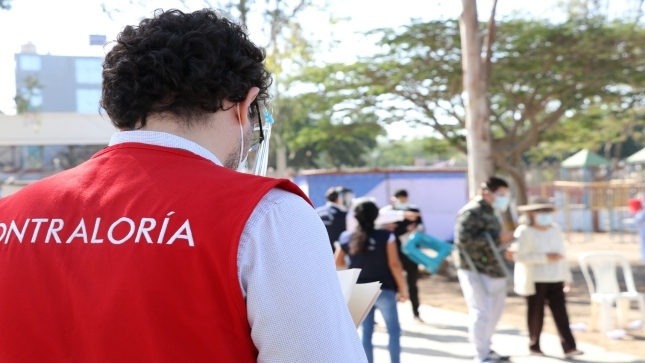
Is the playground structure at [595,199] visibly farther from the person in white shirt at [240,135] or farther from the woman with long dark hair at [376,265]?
the person in white shirt at [240,135]

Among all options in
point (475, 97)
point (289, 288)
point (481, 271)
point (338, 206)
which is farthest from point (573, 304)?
point (289, 288)

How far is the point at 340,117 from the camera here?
19.6m

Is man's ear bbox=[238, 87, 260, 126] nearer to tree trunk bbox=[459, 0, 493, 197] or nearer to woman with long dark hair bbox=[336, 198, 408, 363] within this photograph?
woman with long dark hair bbox=[336, 198, 408, 363]

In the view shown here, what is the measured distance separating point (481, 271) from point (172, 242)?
656 centimetres

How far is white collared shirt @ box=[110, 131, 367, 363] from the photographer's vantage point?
51.3 inches

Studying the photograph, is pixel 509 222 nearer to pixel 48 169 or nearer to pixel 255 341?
pixel 48 169

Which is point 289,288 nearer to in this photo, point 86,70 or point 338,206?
point 86,70

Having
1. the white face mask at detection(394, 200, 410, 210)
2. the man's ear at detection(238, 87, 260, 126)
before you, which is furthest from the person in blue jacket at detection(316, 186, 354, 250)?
the man's ear at detection(238, 87, 260, 126)

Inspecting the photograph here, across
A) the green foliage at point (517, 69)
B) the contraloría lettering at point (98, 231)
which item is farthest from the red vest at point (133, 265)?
the green foliage at point (517, 69)

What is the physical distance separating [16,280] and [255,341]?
0.45 meters

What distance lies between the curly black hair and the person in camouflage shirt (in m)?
6.23

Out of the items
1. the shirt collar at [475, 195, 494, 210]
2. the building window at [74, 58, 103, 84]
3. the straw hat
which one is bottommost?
the straw hat

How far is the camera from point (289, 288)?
1301mm

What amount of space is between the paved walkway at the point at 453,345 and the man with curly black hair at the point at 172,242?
7173 millimetres
